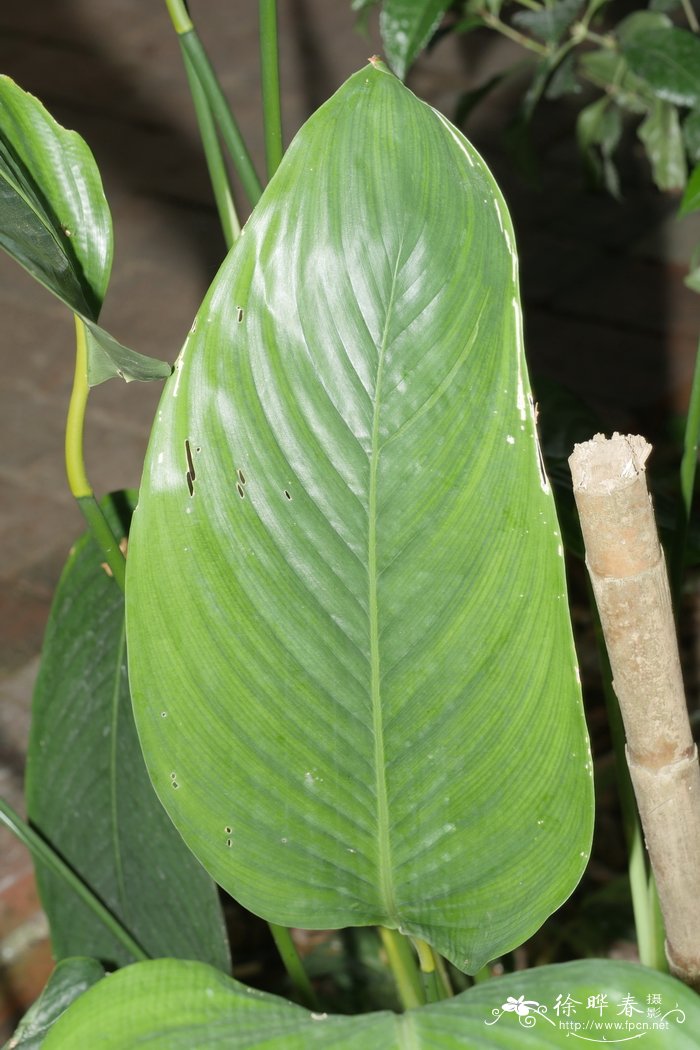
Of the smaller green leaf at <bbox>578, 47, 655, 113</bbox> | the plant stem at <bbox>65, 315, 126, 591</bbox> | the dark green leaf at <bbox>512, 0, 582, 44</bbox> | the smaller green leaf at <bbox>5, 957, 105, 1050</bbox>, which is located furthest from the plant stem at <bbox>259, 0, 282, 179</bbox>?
the smaller green leaf at <bbox>578, 47, 655, 113</bbox>

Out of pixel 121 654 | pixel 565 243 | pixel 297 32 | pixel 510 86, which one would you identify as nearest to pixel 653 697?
pixel 121 654

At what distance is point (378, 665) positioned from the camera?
1.58 ft

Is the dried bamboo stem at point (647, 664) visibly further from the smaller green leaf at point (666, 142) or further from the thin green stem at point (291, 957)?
the smaller green leaf at point (666, 142)

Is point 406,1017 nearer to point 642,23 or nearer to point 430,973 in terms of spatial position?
point 430,973

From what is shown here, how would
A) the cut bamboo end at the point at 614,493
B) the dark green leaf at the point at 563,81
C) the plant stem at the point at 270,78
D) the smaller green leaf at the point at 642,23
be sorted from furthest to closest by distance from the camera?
the dark green leaf at the point at 563,81, the smaller green leaf at the point at 642,23, the plant stem at the point at 270,78, the cut bamboo end at the point at 614,493

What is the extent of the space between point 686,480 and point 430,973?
0.97 ft

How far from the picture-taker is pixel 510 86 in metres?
2.58

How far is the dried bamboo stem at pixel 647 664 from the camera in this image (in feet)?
1.42

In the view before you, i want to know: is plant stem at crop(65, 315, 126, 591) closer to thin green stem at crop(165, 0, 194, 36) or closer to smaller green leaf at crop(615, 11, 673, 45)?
thin green stem at crop(165, 0, 194, 36)

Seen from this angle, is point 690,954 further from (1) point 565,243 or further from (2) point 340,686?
(1) point 565,243

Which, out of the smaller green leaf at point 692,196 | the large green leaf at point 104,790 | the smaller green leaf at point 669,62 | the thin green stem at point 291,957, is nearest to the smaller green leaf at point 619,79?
the smaller green leaf at point 669,62

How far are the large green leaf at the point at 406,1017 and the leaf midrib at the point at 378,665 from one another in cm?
6

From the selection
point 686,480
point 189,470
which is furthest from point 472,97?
point 189,470

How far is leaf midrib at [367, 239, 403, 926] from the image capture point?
1.47ft
